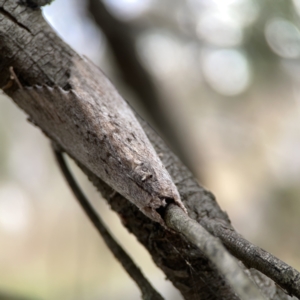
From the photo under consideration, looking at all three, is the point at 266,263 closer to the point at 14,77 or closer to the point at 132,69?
the point at 14,77

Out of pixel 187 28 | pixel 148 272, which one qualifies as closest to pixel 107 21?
pixel 187 28

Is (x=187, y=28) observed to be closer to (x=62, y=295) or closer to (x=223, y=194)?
(x=223, y=194)

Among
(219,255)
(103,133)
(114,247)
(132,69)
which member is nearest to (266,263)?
(219,255)

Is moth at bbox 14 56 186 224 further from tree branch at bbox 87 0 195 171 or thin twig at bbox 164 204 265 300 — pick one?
tree branch at bbox 87 0 195 171

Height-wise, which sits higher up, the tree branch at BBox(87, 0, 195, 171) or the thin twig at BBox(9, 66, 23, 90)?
the tree branch at BBox(87, 0, 195, 171)

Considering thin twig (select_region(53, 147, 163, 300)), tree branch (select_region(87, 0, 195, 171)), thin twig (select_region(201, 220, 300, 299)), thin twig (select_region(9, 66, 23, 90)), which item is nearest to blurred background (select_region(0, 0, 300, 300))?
tree branch (select_region(87, 0, 195, 171))

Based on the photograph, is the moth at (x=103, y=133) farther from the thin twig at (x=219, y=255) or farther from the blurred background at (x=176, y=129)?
the blurred background at (x=176, y=129)
